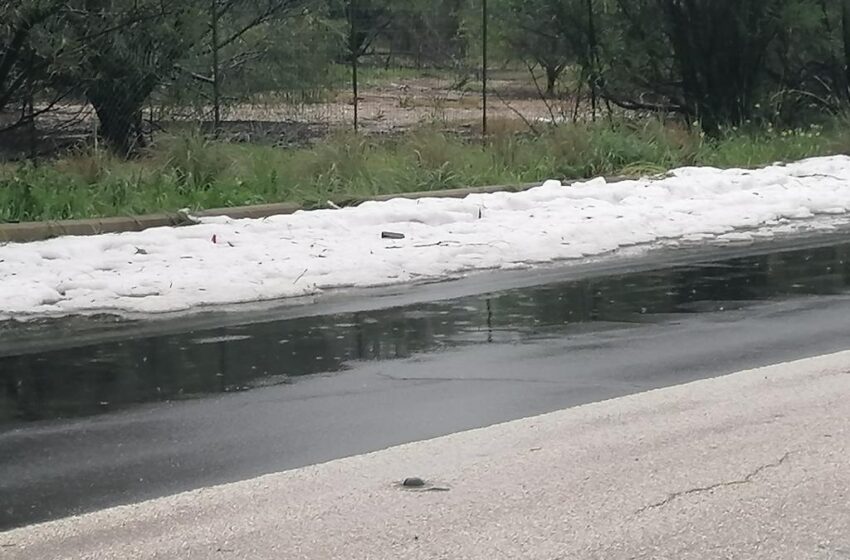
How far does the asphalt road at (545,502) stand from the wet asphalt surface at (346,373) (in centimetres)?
33

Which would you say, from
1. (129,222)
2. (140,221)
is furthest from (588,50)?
(129,222)

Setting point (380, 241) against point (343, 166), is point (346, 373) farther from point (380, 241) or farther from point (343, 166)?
point (343, 166)

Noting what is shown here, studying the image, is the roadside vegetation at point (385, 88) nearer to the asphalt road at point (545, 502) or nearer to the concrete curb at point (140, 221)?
the concrete curb at point (140, 221)

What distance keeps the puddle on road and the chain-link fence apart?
5294mm

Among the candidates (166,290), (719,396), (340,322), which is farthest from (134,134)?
(719,396)

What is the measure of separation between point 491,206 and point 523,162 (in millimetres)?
3045

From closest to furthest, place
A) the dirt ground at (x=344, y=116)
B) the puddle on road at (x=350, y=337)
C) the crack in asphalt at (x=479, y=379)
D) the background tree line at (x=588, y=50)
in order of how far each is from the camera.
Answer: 1. the puddle on road at (x=350, y=337)
2. the crack in asphalt at (x=479, y=379)
3. the dirt ground at (x=344, y=116)
4. the background tree line at (x=588, y=50)

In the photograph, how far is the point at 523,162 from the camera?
17.7 meters

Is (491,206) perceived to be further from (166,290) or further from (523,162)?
(166,290)

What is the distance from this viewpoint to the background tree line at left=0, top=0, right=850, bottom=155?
828 inches

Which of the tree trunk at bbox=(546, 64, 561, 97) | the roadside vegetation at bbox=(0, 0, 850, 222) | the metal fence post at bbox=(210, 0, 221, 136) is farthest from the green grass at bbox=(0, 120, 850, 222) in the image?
the tree trunk at bbox=(546, 64, 561, 97)

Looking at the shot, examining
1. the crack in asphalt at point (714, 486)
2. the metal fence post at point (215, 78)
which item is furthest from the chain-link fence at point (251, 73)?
the crack in asphalt at point (714, 486)

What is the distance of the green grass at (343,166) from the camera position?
13.6m

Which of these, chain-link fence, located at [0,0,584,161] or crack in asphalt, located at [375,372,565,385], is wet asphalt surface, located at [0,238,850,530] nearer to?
crack in asphalt, located at [375,372,565,385]
